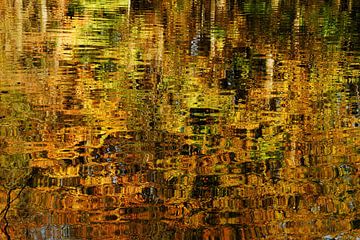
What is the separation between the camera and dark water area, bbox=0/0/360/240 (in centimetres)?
427

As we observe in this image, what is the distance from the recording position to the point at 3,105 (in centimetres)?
736

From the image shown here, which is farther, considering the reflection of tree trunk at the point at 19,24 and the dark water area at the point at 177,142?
the reflection of tree trunk at the point at 19,24

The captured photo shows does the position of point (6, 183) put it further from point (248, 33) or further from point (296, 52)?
point (248, 33)

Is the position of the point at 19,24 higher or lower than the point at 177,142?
higher

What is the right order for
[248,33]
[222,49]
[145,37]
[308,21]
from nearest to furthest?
1. [222,49]
2. [145,37]
3. [248,33]
4. [308,21]

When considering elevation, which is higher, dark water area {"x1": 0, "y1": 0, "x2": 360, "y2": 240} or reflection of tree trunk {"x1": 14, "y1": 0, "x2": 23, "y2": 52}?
reflection of tree trunk {"x1": 14, "y1": 0, "x2": 23, "y2": 52}

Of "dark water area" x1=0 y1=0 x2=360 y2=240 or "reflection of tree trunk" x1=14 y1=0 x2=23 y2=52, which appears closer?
"dark water area" x1=0 y1=0 x2=360 y2=240

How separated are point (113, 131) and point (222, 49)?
7.59 metres

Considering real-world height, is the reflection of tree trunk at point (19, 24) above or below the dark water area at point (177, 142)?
above

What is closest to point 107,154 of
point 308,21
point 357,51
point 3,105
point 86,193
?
point 86,193

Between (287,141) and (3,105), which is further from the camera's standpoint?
(3,105)

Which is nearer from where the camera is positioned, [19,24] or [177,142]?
[177,142]

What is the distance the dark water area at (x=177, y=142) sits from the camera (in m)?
4.27

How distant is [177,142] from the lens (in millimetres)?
6211
